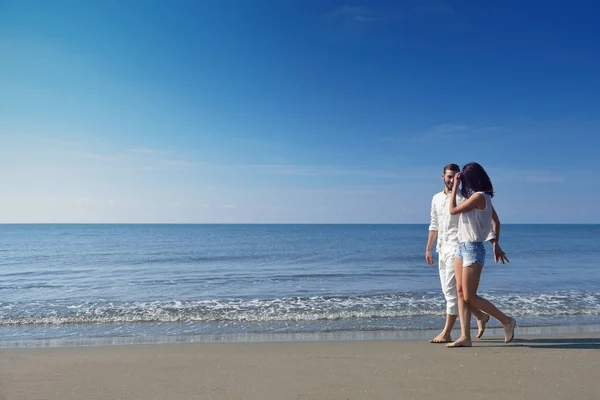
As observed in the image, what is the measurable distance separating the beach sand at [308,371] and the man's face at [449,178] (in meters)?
2.07

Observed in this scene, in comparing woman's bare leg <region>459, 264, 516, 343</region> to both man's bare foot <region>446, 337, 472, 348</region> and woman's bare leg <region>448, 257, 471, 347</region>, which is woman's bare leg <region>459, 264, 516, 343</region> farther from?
man's bare foot <region>446, 337, 472, 348</region>

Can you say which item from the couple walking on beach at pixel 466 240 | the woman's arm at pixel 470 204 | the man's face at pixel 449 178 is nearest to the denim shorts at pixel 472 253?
the couple walking on beach at pixel 466 240

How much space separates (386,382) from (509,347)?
7.37 ft

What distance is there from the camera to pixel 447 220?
5.64m

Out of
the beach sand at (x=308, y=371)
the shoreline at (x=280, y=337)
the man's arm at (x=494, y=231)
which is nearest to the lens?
the beach sand at (x=308, y=371)

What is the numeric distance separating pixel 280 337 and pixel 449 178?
3423 millimetres

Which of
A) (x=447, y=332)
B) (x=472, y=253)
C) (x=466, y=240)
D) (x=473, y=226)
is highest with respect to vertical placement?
(x=473, y=226)

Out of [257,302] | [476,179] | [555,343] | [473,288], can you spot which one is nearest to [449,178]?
[476,179]

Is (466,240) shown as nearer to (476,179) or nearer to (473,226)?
(473,226)

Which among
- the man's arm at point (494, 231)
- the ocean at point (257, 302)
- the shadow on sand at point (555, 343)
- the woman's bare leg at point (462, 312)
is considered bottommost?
the ocean at point (257, 302)

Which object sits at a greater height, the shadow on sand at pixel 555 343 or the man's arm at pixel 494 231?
the man's arm at pixel 494 231

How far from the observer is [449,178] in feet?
18.2

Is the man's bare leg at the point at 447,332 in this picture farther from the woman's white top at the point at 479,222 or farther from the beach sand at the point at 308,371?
the woman's white top at the point at 479,222

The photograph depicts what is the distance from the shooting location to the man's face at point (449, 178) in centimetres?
553
